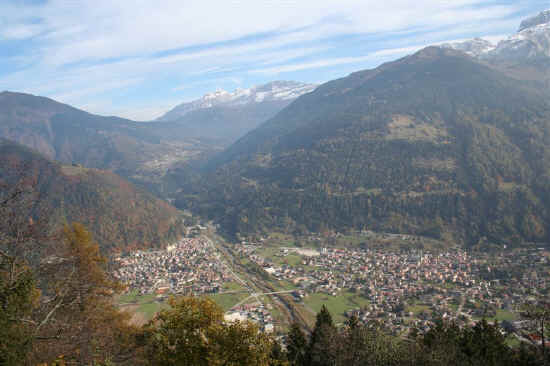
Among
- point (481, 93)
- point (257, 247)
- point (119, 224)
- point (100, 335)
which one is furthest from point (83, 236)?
point (481, 93)

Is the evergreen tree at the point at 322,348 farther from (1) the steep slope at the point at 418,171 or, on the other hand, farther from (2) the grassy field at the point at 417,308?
(1) the steep slope at the point at 418,171

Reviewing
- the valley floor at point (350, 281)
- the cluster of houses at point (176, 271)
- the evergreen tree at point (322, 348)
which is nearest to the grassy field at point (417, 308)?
the valley floor at point (350, 281)

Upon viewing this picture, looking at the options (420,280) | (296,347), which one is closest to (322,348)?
(296,347)

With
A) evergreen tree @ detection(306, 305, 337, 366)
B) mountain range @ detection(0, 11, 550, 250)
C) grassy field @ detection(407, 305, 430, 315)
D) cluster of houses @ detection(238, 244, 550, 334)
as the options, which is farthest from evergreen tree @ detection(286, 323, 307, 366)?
mountain range @ detection(0, 11, 550, 250)

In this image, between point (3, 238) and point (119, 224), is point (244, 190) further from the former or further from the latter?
point (3, 238)

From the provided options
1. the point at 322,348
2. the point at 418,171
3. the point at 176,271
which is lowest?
the point at 176,271

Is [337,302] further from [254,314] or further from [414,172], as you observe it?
[414,172]

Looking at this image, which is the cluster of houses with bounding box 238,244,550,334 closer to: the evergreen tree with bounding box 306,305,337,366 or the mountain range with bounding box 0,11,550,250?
the evergreen tree with bounding box 306,305,337,366
